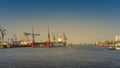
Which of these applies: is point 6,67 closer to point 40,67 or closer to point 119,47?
point 40,67

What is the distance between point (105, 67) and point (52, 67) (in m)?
10.8

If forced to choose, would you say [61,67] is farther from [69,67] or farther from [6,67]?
[6,67]

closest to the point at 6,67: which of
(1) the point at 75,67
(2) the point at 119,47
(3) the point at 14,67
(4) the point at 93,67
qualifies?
(3) the point at 14,67

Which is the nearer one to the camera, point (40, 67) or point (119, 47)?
point (40, 67)

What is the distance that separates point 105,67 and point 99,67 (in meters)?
1.22

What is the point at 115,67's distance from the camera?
6072 cm

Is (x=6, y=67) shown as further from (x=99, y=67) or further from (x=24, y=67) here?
(x=99, y=67)

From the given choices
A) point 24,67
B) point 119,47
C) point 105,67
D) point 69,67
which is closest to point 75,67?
point 69,67

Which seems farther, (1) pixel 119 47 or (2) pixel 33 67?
(1) pixel 119 47

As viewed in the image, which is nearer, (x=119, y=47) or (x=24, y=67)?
(x=24, y=67)

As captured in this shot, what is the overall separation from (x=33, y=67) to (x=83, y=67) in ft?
33.3

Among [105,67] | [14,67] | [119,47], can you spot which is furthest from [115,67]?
[119,47]

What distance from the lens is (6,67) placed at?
60344mm

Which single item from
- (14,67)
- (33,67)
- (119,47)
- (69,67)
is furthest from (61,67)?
(119,47)
